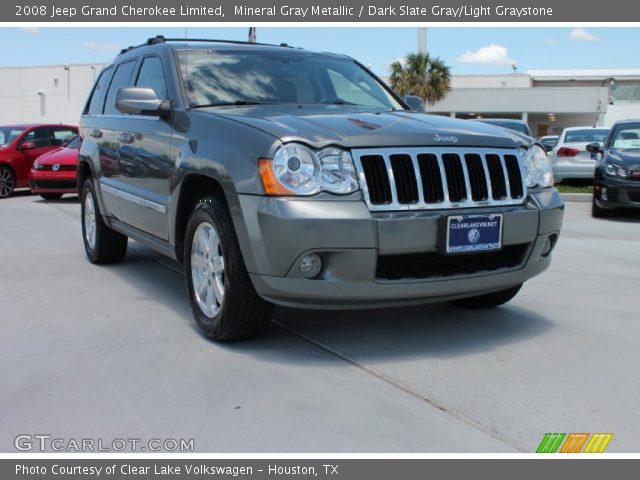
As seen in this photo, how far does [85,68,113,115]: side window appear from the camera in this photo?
6.66 metres

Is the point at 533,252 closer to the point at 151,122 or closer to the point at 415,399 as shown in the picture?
the point at 415,399

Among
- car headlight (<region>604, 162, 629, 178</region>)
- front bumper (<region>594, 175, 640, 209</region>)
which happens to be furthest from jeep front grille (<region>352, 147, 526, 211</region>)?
car headlight (<region>604, 162, 629, 178</region>)

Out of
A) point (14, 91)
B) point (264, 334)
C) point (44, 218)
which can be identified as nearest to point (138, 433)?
point (264, 334)

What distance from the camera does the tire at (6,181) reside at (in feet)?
48.9

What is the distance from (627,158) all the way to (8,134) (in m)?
12.2

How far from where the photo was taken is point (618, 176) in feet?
34.5

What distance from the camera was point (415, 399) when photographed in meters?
3.32

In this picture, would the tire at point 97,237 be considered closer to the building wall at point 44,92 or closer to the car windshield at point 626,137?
the car windshield at point 626,137

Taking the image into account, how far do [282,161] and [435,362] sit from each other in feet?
4.27

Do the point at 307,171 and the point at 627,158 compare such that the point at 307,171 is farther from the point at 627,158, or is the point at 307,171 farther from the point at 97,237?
the point at 627,158

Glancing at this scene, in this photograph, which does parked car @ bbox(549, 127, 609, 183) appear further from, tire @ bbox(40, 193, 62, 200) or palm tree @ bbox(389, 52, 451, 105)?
palm tree @ bbox(389, 52, 451, 105)

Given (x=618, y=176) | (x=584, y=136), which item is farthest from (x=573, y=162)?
(x=618, y=176)

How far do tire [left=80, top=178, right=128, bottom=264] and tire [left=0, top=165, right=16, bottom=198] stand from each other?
900cm

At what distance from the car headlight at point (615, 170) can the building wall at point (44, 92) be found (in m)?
38.9
